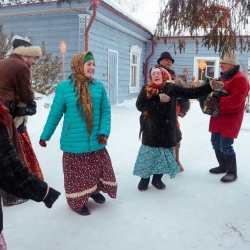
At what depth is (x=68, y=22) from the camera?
28.5 feet

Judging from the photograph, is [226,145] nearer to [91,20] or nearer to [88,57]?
[88,57]

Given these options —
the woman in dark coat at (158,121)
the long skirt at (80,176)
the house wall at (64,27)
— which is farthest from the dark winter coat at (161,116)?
the house wall at (64,27)

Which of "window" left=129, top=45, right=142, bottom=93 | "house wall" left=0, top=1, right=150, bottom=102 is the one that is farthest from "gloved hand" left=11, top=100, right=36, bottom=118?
"window" left=129, top=45, right=142, bottom=93

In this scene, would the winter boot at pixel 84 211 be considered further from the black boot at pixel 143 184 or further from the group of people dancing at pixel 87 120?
the black boot at pixel 143 184

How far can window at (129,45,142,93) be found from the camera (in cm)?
1247

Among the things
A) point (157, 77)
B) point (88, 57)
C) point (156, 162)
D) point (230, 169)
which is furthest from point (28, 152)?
point (230, 169)

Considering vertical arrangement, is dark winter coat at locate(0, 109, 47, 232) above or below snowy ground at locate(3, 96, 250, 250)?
above

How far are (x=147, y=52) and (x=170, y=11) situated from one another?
460 inches

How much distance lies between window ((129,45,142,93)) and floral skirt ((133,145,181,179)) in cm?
924

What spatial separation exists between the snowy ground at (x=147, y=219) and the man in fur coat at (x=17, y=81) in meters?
0.50

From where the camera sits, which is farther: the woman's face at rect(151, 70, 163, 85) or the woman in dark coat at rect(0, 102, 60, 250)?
the woman's face at rect(151, 70, 163, 85)

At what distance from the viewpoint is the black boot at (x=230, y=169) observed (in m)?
3.59

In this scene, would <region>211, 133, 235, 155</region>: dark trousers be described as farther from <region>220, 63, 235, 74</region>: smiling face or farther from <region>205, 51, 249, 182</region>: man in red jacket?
<region>220, 63, 235, 74</region>: smiling face

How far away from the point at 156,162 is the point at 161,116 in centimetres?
54
